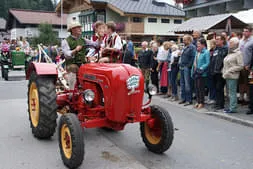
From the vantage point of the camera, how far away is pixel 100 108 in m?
4.55

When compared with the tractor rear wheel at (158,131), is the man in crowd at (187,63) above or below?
above

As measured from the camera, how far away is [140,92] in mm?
4324

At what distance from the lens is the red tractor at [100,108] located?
13.7ft

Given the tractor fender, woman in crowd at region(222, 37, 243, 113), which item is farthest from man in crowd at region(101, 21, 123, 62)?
woman in crowd at region(222, 37, 243, 113)

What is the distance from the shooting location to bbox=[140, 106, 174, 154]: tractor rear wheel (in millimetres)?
4512

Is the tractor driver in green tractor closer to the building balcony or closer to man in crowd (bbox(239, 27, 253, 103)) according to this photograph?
man in crowd (bbox(239, 27, 253, 103))

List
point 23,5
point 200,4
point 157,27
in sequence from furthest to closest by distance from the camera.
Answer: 1. point 23,5
2. point 157,27
3. point 200,4

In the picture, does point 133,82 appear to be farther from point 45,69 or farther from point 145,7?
point 145,7

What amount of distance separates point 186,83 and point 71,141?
5.22 m

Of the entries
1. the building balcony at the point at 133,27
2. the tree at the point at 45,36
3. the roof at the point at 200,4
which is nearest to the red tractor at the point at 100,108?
the roof at the point at 200,4

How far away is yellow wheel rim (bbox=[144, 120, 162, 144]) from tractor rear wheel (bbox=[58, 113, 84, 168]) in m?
1.25

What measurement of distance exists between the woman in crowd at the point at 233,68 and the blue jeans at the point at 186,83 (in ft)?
4.05

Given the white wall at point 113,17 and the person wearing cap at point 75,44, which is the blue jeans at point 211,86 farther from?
the white wall at point 113,17

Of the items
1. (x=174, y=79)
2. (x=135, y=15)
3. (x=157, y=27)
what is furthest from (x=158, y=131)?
(x=157, y=27)
